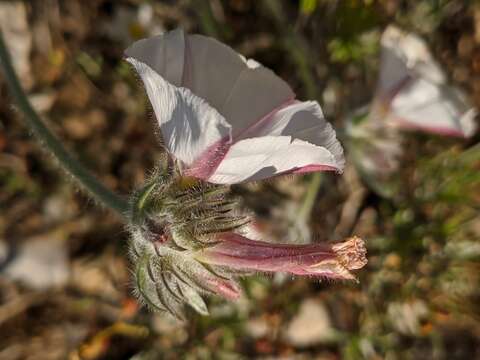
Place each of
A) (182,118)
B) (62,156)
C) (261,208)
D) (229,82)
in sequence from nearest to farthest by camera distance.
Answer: (182,118) < (229,82) < (62,156) < (261,208)

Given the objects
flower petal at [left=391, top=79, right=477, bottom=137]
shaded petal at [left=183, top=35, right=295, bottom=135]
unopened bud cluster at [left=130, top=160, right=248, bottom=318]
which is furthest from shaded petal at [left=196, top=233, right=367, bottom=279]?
flower petal at [left=391, top=79, right=477, bottom=137]

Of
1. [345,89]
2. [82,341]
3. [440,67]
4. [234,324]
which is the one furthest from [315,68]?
[82,341]

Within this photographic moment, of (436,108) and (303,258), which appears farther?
(436,108)

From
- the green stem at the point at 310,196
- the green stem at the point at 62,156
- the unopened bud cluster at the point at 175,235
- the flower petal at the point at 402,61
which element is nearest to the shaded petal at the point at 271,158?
the unopened bud cluster at the point at 175,235

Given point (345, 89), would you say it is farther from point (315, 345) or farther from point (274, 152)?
→ point (274, 152)

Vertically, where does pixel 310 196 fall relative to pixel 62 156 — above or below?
below

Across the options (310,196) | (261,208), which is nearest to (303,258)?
(310,196)

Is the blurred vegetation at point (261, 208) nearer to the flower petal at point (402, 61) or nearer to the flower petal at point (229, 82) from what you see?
the flower petal at point (402, 61)

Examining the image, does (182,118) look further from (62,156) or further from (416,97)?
Answer: (416,97)

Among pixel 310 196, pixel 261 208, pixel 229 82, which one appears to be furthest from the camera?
pixel 261 208
